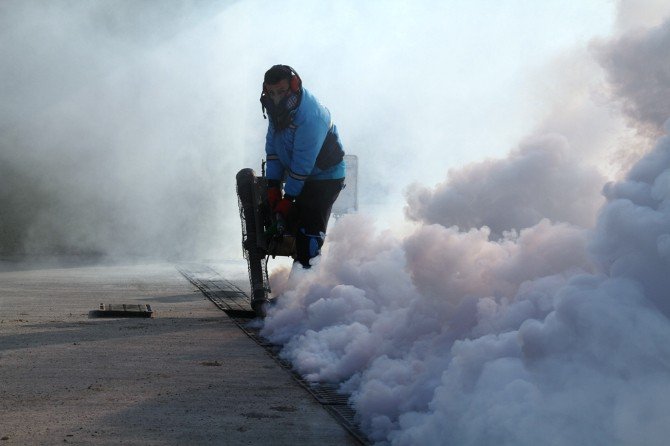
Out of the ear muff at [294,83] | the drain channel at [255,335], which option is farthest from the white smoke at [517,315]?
the ear muff at [294,83]

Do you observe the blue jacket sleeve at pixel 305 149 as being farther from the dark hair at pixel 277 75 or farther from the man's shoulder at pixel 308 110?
the dark hair at pixel 277 75

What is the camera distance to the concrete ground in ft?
12.2

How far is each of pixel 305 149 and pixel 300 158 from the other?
8 cm

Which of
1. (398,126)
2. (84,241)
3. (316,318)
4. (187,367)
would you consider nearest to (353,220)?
(316,318)

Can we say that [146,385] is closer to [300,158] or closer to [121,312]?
[300,158]

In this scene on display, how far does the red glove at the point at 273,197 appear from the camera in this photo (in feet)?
25.8

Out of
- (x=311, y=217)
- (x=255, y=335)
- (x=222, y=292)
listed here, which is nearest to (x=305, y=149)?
(x=311, y=217)

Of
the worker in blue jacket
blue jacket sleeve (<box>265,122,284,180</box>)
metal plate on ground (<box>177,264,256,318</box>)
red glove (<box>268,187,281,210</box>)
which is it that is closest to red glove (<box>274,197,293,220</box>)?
the worker in blue jacket

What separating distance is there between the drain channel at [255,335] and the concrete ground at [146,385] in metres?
0.06

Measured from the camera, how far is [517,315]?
370 centimetres

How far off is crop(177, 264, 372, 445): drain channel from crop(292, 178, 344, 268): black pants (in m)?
0.75

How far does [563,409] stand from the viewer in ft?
9.30

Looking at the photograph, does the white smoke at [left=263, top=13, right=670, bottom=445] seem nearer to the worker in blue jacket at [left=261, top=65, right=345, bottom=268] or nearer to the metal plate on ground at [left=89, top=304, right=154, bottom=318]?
the worker in blue jacket at [left=261, top=65, right=345, bottom=268]

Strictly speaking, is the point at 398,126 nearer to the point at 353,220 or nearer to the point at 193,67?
the point at 193,67
